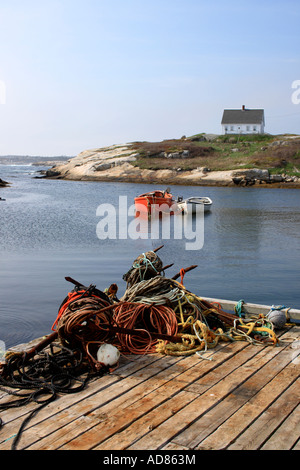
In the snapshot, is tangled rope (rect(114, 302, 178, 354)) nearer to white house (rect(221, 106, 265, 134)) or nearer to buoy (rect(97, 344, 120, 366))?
buoy (rect(97, 344, 120, 366))

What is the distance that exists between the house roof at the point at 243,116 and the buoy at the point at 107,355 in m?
85.4

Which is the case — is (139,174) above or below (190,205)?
above

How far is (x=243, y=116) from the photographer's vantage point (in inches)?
3442

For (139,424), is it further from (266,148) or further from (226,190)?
(266,148)

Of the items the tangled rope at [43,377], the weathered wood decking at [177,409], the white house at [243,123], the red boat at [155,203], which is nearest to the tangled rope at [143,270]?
the weathered wood decking at [177,409]

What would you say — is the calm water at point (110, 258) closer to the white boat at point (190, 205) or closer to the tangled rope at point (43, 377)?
the white boat at point (190, 205)

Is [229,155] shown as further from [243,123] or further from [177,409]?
[177,409]

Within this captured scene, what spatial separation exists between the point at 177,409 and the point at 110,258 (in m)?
12.5

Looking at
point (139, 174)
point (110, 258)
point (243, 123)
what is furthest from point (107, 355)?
point (243, 123)

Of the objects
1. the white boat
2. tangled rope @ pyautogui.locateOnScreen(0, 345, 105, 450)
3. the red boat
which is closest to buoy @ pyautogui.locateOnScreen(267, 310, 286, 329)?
tangled rope @ pyautogui.locateOnScreen(0, 345, 105, 450)

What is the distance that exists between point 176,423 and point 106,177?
59.7 m

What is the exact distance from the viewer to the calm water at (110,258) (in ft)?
36.7

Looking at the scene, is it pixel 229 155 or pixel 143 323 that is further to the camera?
pixel 229 155
